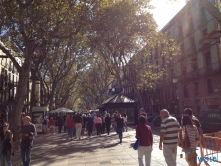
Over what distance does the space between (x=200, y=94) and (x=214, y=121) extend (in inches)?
692

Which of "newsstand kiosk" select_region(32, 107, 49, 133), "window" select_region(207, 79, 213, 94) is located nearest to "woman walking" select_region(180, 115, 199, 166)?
"newsstand kiosk" select_region(32, 107, 49, 133)

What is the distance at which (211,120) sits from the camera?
16.1 meters

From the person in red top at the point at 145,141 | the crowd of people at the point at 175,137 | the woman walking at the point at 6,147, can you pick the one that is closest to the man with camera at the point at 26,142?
the woman walking at the point at 6,147

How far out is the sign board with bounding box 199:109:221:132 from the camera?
15.6 metres

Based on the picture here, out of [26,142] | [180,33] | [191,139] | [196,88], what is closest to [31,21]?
[26,142]

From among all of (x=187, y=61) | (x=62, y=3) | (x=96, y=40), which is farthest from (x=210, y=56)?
(x=62, y=3)

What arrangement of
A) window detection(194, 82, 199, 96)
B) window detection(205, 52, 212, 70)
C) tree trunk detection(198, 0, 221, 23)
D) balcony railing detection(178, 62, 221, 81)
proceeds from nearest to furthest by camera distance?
tree trunk detection(198, 0, 221, 23) → balcony railing detection(178, 62, 221, 81) → window detection(205, 52, 212, 70) → window detection(194, 82, 199, 96)

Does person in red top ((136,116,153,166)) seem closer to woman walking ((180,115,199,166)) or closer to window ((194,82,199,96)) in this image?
woman walking ((180,115,199,166))

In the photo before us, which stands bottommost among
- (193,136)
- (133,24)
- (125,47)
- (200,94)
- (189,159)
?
(189,159)

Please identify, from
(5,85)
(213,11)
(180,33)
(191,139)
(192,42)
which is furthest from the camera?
(5,85)

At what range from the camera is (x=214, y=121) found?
1586 cm

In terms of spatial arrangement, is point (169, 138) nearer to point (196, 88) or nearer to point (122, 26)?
point (122, 26)

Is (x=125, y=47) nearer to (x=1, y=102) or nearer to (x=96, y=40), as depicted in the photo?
(x=96, y=40)

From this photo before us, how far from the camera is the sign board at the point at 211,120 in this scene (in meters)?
15.6
